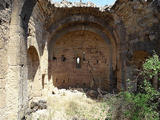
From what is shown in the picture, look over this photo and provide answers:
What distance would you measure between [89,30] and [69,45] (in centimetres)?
179

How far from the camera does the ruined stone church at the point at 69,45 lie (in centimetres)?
247

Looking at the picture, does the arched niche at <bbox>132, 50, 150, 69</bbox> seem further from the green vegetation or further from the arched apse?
the green vegetation

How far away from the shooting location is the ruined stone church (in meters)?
2.47

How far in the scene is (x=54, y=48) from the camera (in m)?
7.58

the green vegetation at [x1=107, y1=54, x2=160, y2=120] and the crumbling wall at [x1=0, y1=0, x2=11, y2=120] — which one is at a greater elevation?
the crumbling wall at [x1=0, y1=0, x2=11, y2=120]

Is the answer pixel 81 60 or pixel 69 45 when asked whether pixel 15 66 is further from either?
pixel 81 60

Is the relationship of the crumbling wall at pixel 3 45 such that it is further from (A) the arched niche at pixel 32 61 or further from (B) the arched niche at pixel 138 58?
(B) the arched niche at pixel 138 58

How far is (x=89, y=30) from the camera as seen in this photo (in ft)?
24.0

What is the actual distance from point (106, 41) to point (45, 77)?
450 centimetres

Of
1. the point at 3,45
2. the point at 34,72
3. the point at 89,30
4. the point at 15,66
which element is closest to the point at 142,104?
the point at 15,66

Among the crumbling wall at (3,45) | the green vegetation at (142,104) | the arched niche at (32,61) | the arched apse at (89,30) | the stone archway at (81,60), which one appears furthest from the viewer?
the stone archway at (81,60)

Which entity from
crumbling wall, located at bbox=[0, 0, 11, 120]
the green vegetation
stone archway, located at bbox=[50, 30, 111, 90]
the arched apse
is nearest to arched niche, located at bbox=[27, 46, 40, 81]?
the arched apse

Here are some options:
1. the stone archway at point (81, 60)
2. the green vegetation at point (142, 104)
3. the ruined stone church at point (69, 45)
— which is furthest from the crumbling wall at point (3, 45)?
the stone archway at point (81, 60)

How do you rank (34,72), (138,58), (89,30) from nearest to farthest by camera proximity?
1. (34,72)
2. (138,58)
3. (89,30)
